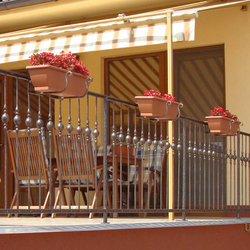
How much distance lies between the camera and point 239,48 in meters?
7.09

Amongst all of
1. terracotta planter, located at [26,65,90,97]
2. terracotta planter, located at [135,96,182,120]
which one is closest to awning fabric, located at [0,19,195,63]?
terracotta planter, located at [135,96,182,120]

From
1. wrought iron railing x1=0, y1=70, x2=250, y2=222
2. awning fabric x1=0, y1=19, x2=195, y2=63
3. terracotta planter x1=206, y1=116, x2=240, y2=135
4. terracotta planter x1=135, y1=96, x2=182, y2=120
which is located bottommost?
wrought iron railing x1=0, y1=70, x2=250, y2=222

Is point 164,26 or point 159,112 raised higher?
point 164,26

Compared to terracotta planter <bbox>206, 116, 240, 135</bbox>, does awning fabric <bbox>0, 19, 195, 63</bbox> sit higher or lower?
higher

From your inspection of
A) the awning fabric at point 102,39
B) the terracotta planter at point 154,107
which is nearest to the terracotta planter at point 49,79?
the terracotta planter at point 154,107

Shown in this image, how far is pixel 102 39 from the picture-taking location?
5.89 metres

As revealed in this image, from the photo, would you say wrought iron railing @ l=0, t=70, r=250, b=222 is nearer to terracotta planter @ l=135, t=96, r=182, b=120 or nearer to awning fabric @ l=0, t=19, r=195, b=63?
terracotta planter @ l=135, t=96, r=182, b=120

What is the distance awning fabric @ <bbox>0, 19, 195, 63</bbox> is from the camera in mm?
5340

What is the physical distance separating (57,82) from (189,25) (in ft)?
7.36

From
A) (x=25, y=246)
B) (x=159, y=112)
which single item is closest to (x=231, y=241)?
(x=159, y=112)

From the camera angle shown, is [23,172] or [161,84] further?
[161,84]

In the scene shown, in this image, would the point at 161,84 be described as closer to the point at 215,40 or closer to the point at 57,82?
the point at 215,40

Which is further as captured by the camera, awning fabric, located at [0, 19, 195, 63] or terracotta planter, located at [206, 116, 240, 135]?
terracotta planter, located at [206, 116, 240, 135]

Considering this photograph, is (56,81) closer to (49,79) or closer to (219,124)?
(49,79)
